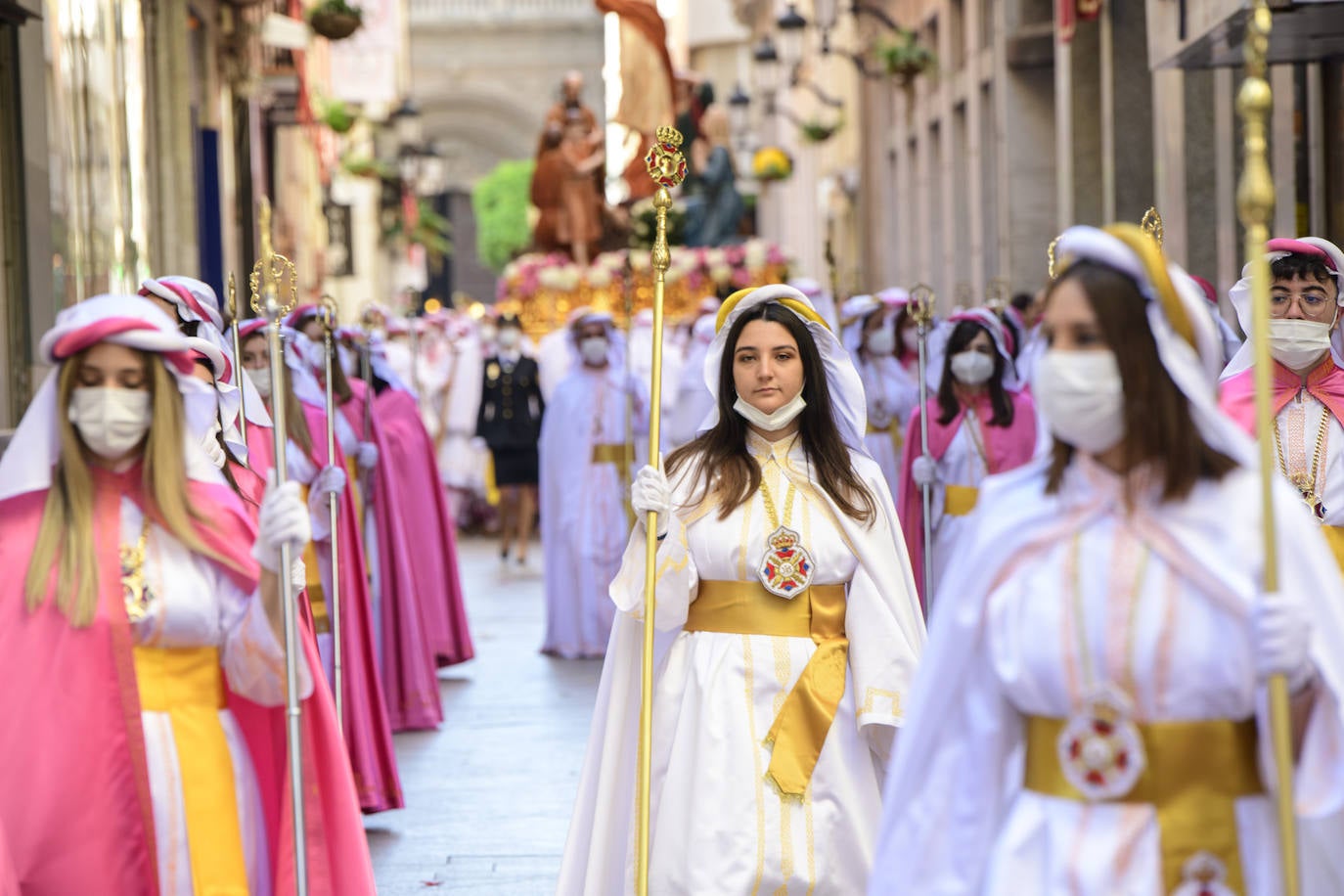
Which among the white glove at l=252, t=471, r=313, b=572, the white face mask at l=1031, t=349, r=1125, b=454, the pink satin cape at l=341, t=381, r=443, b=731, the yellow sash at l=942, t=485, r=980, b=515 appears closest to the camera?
the white face mask at l=1031, t=349, r=1125, b=454

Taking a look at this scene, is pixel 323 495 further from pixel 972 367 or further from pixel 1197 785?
pixel 1197 785

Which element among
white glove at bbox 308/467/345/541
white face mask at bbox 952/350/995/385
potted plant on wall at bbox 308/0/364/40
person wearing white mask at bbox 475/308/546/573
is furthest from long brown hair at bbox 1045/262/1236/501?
potted plant on wall at bbox 308/0/364/40

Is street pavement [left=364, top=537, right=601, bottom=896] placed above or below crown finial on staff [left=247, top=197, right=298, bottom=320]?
below

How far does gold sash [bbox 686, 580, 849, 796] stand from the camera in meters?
5.47

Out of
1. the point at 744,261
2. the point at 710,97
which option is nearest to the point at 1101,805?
the point at 744,261

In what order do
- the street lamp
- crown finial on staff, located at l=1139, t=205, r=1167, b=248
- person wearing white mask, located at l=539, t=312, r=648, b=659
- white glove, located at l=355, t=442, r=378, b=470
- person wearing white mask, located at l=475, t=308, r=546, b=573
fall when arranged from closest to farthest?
crown finial on staff, located at l=1139, t=205, r=1167, b=248
white glove, located at l=355, t=442, r=378, b=470
person wearing white mask, located at l=539, t=312, r=648, b=659
person wearing white mask, located at l=475, t=308, r=546, b=573
the street lamp

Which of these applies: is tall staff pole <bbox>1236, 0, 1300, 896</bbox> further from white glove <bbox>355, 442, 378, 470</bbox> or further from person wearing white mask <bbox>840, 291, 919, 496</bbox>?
person wearing white mask <bbox>840, 291, 919, 496</bbox>

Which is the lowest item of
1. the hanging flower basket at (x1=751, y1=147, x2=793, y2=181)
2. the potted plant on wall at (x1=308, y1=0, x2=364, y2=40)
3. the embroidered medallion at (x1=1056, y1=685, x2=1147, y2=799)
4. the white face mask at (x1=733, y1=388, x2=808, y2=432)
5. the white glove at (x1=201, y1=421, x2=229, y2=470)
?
the embroidered medallion at (x1=1056, y1=685, x2=1147, y2=799)

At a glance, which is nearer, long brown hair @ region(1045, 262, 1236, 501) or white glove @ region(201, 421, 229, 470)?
long brown hair @ region(1045, 262, 1236, 501)

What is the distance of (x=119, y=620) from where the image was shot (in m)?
4.51

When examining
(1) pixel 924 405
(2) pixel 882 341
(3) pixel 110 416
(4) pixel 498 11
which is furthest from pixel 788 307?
(4) pixel 498 11

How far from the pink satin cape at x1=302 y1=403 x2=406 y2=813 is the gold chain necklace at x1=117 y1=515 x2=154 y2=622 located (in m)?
Answer: 4.04

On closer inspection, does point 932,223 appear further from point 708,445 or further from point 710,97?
point 708,445

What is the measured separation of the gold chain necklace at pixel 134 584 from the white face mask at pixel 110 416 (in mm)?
228
